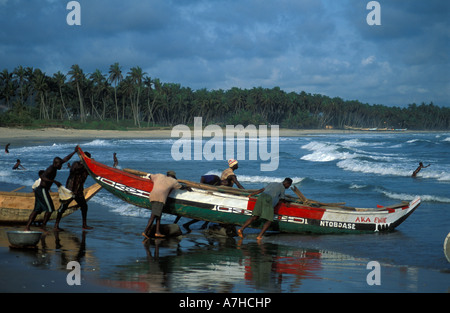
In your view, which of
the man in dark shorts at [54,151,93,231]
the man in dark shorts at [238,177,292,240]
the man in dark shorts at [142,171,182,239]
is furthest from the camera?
the man in dark shorts at [238,177,292,240]

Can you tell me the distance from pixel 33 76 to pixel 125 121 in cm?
1824

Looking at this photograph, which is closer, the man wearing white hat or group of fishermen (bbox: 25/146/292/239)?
group of fishermen (bbox: 25/146/292/239)

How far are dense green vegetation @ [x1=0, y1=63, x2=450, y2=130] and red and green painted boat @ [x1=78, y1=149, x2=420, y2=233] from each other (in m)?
59.3

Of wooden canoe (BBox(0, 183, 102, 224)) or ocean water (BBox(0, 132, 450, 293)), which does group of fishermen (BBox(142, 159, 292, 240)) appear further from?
wooden canoe (BBox(0, 183, 102, 224))

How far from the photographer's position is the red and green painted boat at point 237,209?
10.8 m

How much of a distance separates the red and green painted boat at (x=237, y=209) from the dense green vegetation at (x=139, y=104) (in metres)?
59.3

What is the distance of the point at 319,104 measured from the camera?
499ft

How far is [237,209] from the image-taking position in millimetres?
10742

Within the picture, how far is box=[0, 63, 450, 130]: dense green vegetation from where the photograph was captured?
8494 cm

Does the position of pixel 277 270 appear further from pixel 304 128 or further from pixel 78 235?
pixel 304 128

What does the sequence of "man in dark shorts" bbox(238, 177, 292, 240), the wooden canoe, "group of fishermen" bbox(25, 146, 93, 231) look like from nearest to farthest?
1. "group of fishermen" bbox(25, 146, 93, 231)
2. "man in dark shorts" bbox(238, 177, 292, 240)
3. the wooden canoe

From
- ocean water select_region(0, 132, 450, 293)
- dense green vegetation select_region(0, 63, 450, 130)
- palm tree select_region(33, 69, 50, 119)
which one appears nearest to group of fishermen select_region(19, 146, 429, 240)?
ocean water select_region(0, 132, 450, 293)
